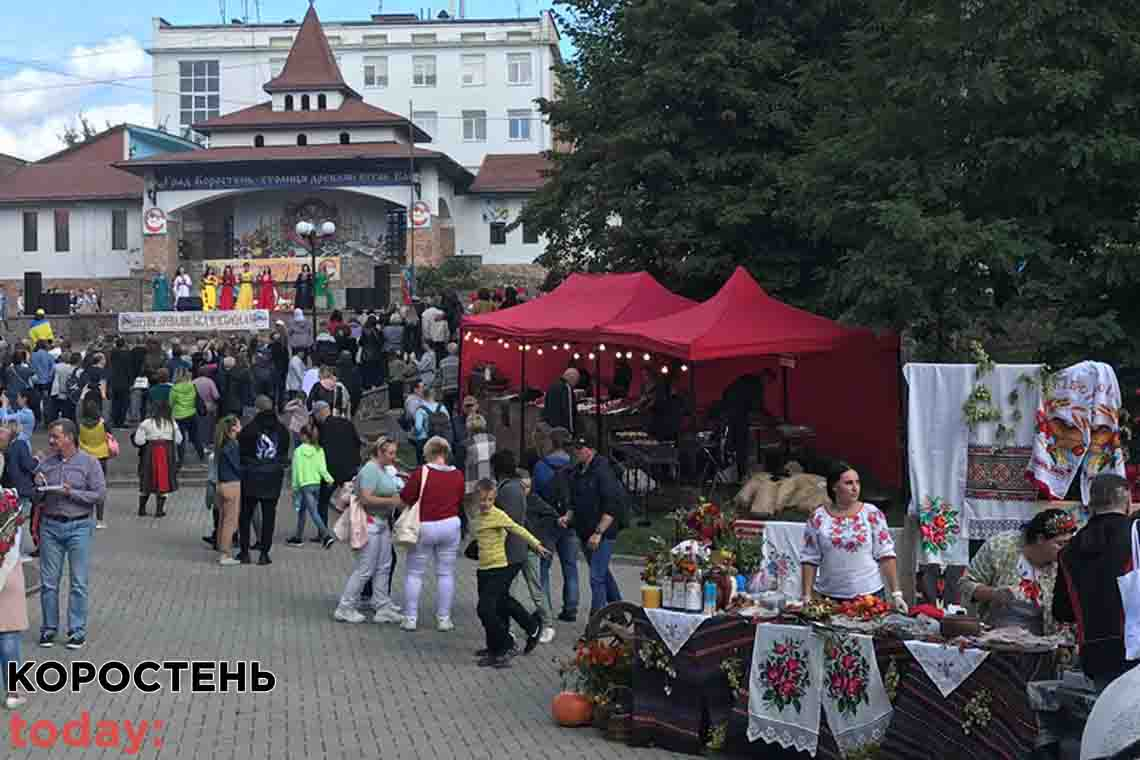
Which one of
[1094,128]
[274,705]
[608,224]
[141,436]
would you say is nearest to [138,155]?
[608,224]

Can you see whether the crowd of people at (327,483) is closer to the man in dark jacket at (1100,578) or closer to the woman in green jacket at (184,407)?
the woman in green jacket at (184,407)

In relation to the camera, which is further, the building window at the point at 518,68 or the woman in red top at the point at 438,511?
the building window at the point at 518,68

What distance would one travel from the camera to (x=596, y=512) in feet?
45.6

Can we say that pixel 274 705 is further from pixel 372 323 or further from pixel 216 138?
pixel 216 138

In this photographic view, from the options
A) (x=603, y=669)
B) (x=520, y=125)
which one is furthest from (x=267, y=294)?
(x=603, y=669)

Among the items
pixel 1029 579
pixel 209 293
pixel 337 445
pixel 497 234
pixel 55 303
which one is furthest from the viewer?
pixel 497 234

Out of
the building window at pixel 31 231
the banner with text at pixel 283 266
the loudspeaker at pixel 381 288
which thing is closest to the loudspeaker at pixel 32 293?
the banner with text at pixel 283 266

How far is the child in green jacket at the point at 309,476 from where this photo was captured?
18781mm

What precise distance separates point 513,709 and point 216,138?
195 feet

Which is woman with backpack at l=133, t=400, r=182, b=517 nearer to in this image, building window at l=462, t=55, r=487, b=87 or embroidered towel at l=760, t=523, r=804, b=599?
embroidered towel at l=760, t=523, r=804, b=599

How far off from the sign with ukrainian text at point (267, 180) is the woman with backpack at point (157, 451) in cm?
4228

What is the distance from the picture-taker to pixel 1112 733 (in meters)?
4.81

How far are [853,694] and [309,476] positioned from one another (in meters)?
10.5

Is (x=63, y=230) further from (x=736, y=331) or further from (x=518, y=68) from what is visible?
(x=736, y=331)
